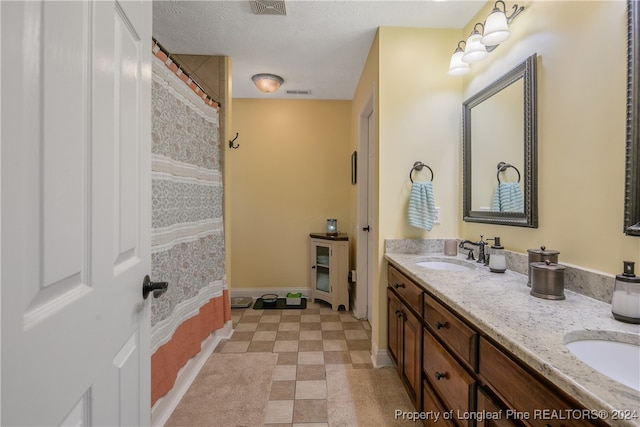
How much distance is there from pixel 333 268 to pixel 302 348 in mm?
1005

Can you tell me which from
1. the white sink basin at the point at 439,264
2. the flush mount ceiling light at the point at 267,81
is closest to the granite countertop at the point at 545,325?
the white sink basin at the point at 439,264

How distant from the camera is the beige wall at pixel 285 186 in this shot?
3.45 metres

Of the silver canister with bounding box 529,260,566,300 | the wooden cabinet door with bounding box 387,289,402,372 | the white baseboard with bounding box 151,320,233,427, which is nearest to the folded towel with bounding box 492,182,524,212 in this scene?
the silver canister with bounding box 529,260,566,300

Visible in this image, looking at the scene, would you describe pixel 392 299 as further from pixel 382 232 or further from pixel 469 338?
pixel 469 338

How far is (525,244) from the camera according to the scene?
1434 millimetres

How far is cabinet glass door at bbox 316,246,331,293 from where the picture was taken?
3.22m

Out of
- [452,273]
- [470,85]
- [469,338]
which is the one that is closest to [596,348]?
[469,338]

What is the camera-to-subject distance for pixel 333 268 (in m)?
3.07

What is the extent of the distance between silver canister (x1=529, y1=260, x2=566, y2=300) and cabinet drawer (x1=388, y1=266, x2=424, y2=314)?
1.55 ft

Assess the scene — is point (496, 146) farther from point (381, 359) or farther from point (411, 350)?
point (381, 359)

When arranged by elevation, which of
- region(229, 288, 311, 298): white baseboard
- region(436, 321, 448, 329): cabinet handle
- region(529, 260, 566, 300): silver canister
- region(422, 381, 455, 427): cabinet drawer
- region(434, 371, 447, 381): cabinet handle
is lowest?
region(229, 288, 311, 298): white baseboard

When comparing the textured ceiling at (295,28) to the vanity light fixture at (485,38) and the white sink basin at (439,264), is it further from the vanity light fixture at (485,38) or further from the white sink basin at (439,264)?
the white sink basin at (439,264)

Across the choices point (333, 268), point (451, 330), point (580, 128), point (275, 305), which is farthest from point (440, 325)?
point (275, 305)

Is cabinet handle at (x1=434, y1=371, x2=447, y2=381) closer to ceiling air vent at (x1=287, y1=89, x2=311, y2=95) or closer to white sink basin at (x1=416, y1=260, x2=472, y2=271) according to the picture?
white sink basin at (x1=416, y1=260, x2=472, y2=271)
